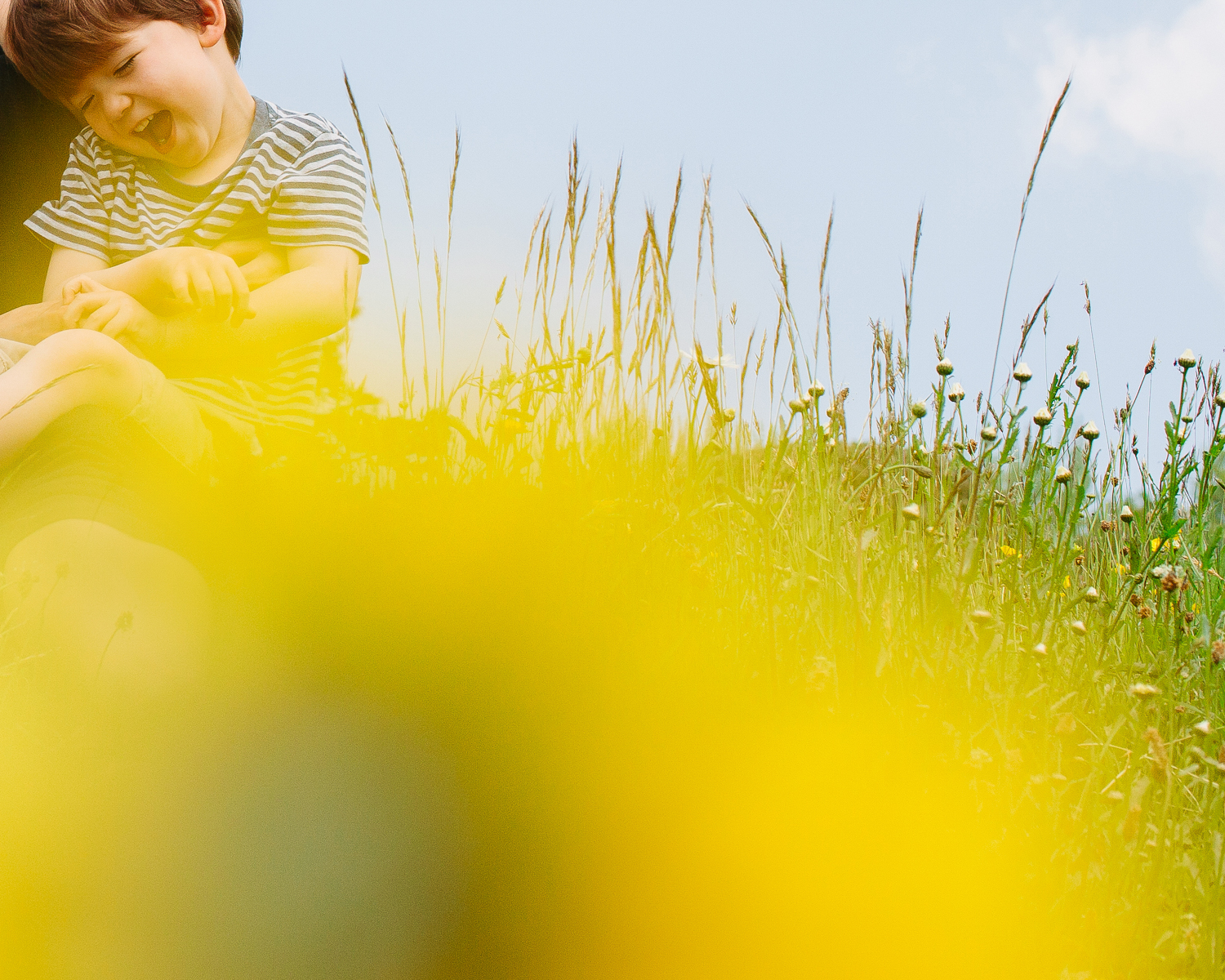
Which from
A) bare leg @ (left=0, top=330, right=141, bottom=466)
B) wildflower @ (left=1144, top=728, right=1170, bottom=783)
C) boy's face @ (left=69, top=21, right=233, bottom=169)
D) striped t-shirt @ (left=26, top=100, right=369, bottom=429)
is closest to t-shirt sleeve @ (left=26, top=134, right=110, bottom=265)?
striped t-shirt @ (left=26, top=100, right=369, bottom=429)

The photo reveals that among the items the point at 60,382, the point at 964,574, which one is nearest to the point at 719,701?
the point at 964,574

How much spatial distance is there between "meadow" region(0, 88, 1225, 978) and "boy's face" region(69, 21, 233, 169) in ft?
2.39

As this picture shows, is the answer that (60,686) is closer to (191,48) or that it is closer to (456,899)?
(456,899)

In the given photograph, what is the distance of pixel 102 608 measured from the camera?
4.76ft

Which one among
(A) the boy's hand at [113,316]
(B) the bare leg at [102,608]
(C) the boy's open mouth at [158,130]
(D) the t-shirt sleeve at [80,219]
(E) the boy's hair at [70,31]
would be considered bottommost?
(B) the bare leg at [102,608]

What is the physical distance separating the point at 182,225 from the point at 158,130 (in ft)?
0.63

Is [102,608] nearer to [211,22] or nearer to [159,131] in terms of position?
[159,131]

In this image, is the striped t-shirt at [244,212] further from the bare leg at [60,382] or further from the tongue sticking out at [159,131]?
the bare leg at [60,382]

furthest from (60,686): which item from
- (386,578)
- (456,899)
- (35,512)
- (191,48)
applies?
(191,48)

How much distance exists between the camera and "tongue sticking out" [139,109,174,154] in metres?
1.84

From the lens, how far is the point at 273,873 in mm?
1073

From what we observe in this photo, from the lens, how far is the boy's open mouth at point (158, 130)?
71.9 inches

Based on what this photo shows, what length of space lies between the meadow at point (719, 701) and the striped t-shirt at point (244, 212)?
313mm

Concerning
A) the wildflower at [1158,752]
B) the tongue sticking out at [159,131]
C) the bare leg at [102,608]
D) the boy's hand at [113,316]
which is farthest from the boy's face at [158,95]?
the wildflower at [1158,752]
